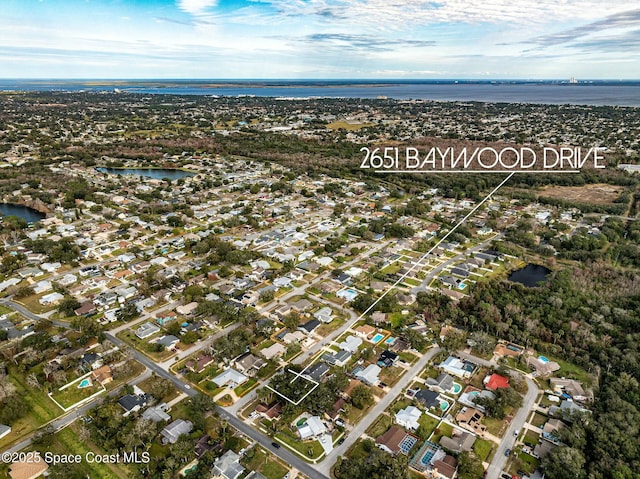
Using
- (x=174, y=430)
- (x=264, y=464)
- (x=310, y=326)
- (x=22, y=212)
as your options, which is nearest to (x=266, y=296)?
(x=310, y=326)

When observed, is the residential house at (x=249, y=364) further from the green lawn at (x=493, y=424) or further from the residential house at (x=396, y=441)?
the green lawn at (x=493, y=424)

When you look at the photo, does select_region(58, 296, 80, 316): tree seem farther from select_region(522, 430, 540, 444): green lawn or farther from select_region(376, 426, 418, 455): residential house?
select_region(522, 430, 540, 444): green lawn

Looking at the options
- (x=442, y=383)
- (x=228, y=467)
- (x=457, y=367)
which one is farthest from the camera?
(x=457, y=367)

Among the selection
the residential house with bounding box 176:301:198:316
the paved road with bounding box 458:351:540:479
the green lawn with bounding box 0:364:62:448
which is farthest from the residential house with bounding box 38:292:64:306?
the paved road with bounding box 458:351:540:479

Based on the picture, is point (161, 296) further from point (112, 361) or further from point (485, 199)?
point (485, 199)

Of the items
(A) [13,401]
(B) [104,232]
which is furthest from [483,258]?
(B) [104,232]

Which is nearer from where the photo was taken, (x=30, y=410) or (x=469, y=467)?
(x=469, y=467)

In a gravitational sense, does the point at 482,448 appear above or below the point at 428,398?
below

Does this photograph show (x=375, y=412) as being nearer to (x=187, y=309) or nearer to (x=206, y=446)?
(x=206, y=446)

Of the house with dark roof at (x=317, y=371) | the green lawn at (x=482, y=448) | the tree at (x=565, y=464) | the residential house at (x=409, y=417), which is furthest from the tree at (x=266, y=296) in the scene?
the tree at (x=565, y=464)
